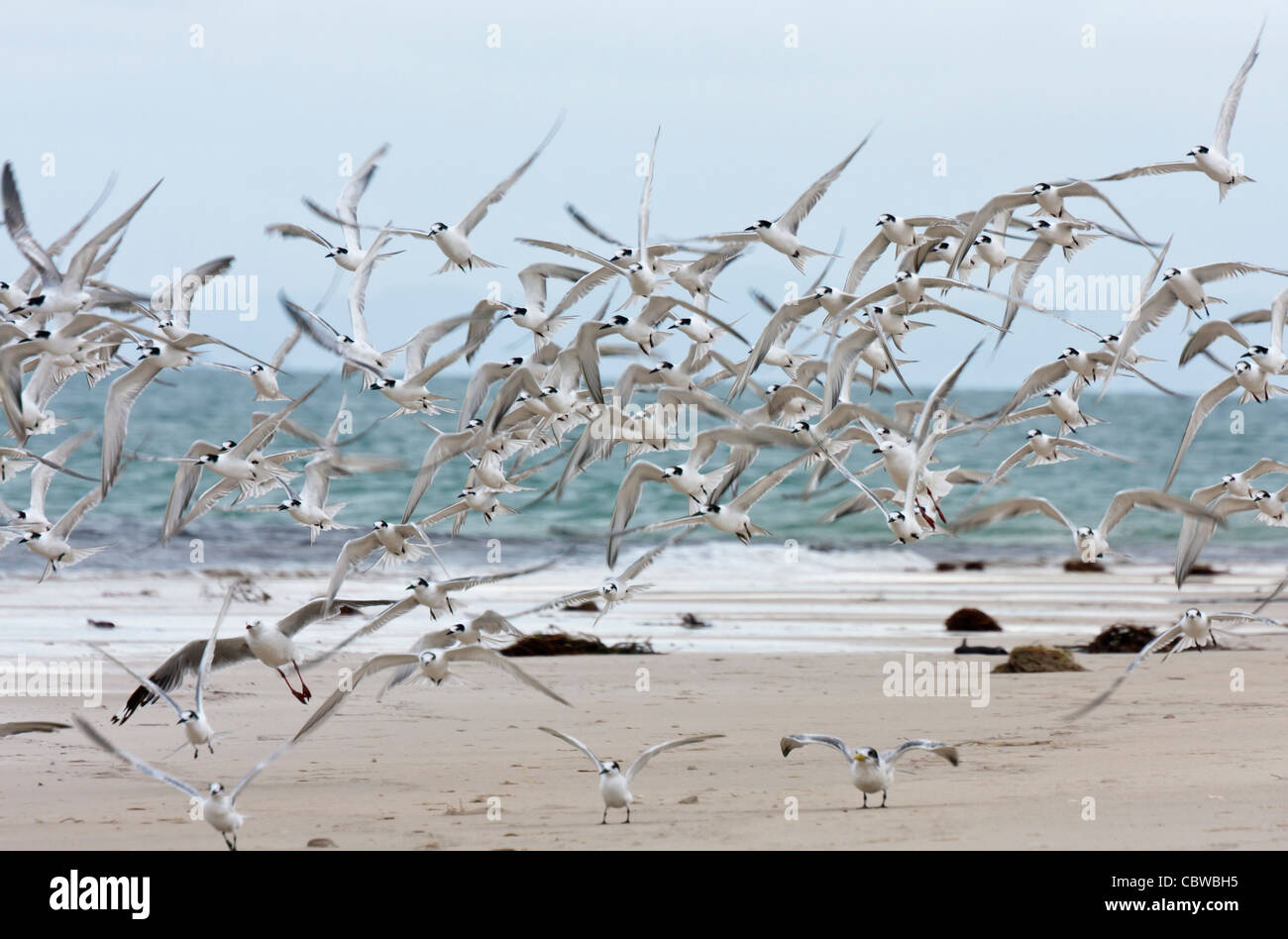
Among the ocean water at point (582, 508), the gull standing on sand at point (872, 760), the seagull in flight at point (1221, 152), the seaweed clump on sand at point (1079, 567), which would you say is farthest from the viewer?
the ocean water at point (582, 508)

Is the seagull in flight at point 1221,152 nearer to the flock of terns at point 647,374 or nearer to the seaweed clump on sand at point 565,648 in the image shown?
the flock of terns at point 647,374

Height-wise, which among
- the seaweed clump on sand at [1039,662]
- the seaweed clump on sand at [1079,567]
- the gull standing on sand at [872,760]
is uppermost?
the seaweed clump on sand at [1079,567]

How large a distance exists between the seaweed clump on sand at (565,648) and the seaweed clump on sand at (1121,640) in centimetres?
461

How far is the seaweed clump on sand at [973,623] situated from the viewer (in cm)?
1850

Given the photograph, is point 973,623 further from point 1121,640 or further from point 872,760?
point 872,760

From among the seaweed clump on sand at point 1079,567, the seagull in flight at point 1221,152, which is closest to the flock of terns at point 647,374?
the seagull in flight at point 1221,152

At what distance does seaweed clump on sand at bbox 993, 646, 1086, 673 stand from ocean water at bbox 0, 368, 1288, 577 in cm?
242

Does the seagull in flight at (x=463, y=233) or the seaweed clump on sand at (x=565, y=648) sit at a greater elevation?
the seagull in flight at (x=463, y=233)

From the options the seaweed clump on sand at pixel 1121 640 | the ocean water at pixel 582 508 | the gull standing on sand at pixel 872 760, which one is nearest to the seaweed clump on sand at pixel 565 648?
the ocean water at pixel 582 508

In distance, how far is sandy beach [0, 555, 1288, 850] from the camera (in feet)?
30.9

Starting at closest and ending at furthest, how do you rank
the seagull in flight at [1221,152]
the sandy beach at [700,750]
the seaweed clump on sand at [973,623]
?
the sandy beach at [700,750]
the seagull in flight at [1221,152]
the seaweed clump on sand at [973,623]

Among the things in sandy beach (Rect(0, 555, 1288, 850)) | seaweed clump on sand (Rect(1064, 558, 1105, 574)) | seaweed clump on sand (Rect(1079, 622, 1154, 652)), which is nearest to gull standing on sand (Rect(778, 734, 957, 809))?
sandy beach (Rect(0, 555, 1288, 850))

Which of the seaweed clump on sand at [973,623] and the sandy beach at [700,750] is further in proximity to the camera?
the seaweed clump on sand at [973,623]

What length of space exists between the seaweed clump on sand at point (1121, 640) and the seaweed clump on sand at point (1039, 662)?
144 centimetres
